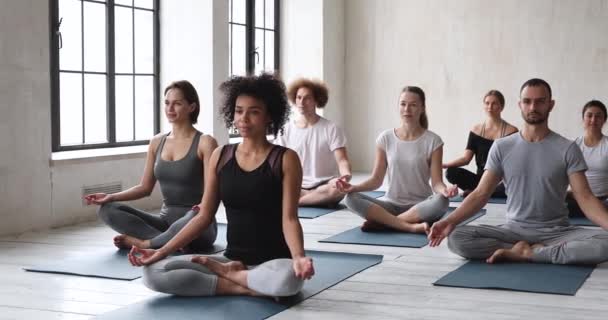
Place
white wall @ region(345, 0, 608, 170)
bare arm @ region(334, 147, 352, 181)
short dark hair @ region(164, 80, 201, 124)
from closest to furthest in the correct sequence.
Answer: short dark hair @ region(164, 80, 201, 124), bare arm @ region(334, 147, 352, 181), white wall @ region(345, 0, 608, 170)

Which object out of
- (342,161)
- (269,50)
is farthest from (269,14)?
(342,161)

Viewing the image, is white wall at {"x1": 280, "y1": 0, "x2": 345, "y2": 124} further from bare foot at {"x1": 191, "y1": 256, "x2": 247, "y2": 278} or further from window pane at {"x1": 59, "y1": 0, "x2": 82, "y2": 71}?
bare foot at {"x1": 191, "y1": 256, "x2": 247, "y2": 278}

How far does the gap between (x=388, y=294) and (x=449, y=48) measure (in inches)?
232

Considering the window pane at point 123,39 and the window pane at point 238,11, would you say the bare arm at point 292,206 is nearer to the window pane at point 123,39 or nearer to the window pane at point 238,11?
the window pane at point 123,39

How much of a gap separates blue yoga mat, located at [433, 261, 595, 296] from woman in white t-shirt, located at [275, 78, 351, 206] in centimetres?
231

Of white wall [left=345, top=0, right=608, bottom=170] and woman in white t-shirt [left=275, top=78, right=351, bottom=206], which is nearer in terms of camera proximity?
woman in white t-shirt [left=275, top=78, right=351, bottom=206]

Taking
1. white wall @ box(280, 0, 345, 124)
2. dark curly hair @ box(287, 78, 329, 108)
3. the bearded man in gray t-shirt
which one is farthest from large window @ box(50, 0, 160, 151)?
the bearded man in gray t-shirt

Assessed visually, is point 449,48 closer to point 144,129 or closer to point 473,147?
point 473,147

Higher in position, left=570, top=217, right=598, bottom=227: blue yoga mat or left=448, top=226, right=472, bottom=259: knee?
left=448, top=226, right=472, bottom=259: knee

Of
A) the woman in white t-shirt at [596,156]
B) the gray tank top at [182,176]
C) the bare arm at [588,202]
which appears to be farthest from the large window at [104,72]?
the bare arm at [588,202]

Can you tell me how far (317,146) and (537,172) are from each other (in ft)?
8.57

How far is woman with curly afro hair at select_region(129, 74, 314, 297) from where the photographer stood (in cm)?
365

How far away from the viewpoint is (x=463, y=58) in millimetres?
9398

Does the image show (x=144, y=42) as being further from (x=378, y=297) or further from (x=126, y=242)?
(x=378, y=297)
